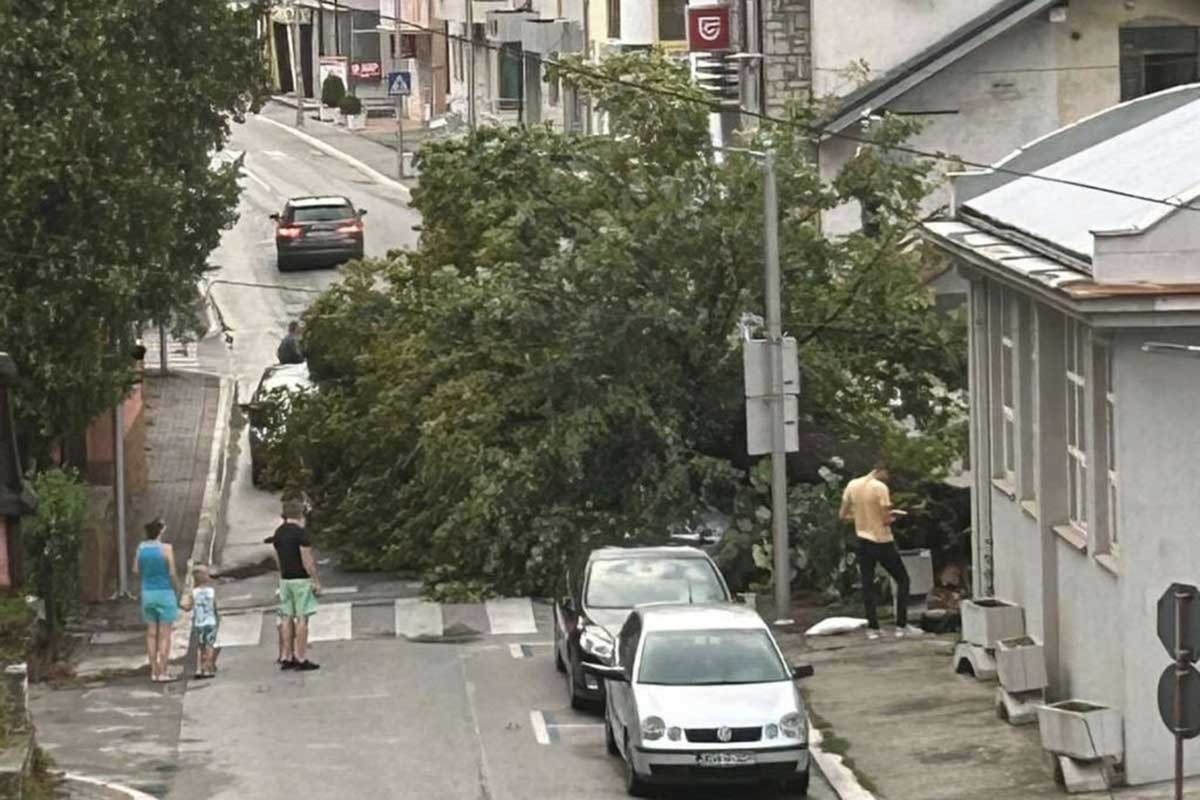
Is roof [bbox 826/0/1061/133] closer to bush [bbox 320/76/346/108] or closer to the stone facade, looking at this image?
the stone facade

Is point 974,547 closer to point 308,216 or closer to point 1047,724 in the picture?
point 1047,724

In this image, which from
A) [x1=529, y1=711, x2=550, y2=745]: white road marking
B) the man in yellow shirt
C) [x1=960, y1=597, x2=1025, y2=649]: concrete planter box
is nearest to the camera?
[x1=529, y1=711, x2=550, y2=745]: white road marking

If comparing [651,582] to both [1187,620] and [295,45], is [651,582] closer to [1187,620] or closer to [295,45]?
[1187,620]

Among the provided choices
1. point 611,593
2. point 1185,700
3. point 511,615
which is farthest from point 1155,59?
point 1185,700

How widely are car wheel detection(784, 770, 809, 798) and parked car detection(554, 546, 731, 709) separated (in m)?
3.20

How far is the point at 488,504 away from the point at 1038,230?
9.68 meters

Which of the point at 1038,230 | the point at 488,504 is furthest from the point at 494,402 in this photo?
the point at 1038,230

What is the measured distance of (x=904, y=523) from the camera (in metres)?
30.4

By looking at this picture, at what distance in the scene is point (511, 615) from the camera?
98.8 feet

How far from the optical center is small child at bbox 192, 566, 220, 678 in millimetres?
26094

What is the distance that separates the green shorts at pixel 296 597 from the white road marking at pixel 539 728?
9.87 ft

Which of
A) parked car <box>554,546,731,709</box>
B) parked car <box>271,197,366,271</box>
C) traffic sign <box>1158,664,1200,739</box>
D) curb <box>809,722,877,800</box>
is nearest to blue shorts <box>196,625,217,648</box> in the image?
parked car <box>554,546,731,709</box>

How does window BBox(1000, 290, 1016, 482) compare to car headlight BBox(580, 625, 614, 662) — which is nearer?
car headlight BBox(580, 625, 614, 662)

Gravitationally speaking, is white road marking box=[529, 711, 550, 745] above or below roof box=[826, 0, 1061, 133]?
below
